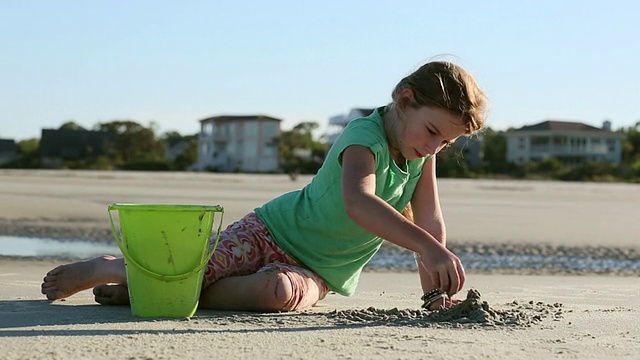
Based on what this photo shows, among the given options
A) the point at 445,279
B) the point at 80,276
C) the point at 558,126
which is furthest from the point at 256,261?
the point at 558,126

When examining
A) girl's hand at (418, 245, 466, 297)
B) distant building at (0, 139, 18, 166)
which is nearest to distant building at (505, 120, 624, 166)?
distant building at (0, 139, 18, 166)

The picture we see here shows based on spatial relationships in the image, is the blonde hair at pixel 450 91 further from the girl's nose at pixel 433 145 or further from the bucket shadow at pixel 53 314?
the bucket shadow at pixel 53 314

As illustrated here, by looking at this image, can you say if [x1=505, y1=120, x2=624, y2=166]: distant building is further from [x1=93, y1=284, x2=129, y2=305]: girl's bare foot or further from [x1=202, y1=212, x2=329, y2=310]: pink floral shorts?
[x1=93, y1=284, x2=129, y2=305]: girl's bare foot

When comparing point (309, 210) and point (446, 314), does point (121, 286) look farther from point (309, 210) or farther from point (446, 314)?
point (446, 314)

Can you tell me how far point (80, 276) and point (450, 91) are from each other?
165 cm

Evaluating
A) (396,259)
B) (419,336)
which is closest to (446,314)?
(419,336)

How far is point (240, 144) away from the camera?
242 ft

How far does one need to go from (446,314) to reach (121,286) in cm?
129

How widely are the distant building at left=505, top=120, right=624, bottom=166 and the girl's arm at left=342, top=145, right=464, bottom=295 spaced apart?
70.2 meters

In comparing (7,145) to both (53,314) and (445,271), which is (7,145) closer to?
(53,314)

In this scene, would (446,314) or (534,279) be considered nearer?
(446,314)

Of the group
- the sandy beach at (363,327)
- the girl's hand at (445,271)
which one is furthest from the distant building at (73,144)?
the girl's hand at (445,271)

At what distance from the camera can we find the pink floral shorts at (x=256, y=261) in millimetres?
3730

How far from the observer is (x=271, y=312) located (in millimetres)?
3648
